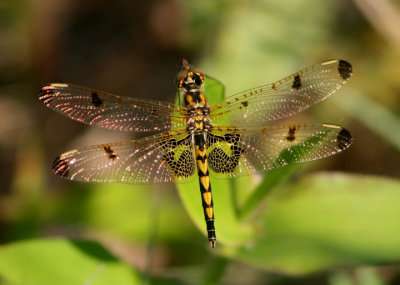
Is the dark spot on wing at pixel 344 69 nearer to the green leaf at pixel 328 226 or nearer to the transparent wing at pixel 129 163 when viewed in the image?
the green leaf at pixel 328 226

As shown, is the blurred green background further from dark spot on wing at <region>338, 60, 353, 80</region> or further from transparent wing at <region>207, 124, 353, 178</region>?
dark spot on wing at <region>338, 60, 353, 80</region>

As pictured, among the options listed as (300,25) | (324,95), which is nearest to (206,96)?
(324,95)

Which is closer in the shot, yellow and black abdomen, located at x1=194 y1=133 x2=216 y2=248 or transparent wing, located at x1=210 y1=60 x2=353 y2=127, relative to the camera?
yellow and black abdomen, located at x1=194 y1=133 x2=216 y2=248

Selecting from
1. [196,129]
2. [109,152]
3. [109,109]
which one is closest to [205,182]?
[196,129]

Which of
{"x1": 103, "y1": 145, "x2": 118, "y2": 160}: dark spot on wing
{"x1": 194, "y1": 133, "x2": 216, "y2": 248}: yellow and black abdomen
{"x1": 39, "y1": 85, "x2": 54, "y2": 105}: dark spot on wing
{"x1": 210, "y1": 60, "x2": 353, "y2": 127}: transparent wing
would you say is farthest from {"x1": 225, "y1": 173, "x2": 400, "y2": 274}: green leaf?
{"x1": 39, "y1": 85, "x2": 54, "y2": 105}: dark spot on wing

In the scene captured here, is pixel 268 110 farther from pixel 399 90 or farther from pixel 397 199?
pixel 399 90

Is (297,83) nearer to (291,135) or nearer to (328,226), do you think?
(291,135)
